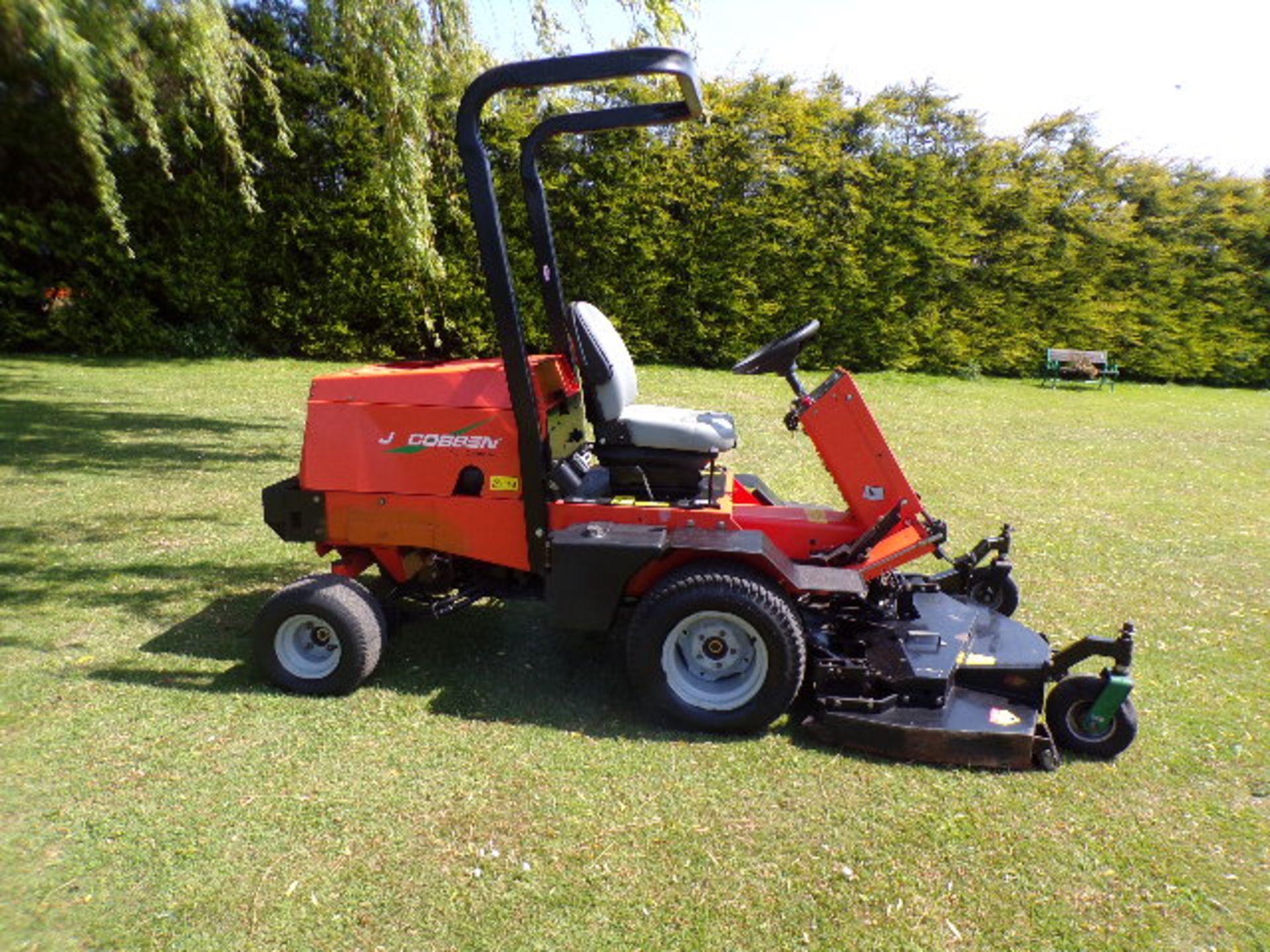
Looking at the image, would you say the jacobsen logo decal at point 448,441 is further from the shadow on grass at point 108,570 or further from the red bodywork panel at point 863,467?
the shadow on grass at point 108,570

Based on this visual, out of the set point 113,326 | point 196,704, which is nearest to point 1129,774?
point 196,704

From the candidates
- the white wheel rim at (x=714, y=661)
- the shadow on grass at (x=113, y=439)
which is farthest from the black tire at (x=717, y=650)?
the shadow on grass at (x=113, y=439)

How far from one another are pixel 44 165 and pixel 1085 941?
1363cm

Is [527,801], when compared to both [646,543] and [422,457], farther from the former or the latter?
[422,457]

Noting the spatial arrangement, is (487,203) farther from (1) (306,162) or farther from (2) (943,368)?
(2) (943,368)

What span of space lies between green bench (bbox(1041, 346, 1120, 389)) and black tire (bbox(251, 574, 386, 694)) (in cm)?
1472

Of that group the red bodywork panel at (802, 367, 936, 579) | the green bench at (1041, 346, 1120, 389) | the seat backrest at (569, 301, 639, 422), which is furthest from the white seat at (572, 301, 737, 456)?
the green bench at (1041, 346, 1120, 389)

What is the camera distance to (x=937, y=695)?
11.2 ft

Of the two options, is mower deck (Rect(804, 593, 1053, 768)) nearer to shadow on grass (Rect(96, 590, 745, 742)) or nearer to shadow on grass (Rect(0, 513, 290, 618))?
shadow on grass (Rect(96, 590, 745, 742))

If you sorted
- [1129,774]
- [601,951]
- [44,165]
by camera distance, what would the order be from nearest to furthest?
[601,951]
[1129,774]
[44,165]

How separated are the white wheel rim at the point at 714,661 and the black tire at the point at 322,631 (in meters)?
1.25

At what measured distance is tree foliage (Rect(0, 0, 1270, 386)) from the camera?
1280 centimetres

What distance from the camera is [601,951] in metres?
2.44

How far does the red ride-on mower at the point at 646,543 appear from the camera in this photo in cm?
342
